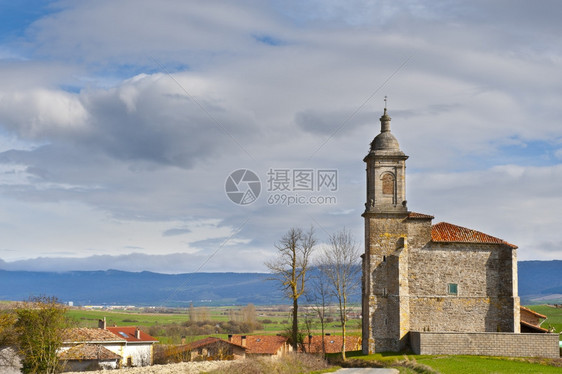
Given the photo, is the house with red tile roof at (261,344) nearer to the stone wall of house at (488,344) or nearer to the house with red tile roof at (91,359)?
the house with red tile roof at (91,359)

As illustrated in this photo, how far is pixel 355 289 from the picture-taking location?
54.6 m

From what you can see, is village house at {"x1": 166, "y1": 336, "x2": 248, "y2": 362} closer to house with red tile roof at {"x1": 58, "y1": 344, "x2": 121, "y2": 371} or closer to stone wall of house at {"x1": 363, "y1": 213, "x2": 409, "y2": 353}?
house with red tile roof at {"x1": 58, "y1": 344, "x2": 121, "y2": 371}

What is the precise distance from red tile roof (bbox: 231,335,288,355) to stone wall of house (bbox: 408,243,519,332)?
25.0 metres

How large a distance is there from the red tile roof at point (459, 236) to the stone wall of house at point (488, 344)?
299 inches

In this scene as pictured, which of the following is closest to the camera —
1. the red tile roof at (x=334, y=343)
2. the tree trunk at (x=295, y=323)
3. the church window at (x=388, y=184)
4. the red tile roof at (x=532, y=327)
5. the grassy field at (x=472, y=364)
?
the grassy field at (x=472, y=364)

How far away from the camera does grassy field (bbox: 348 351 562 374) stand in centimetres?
3491

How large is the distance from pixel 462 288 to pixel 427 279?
2807 millimetres

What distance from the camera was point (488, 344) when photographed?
44.9 metres

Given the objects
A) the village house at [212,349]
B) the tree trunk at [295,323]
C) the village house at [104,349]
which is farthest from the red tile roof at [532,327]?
the village house at [104,349]

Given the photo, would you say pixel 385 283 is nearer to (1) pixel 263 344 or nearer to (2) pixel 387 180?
(2) pixel 387 180

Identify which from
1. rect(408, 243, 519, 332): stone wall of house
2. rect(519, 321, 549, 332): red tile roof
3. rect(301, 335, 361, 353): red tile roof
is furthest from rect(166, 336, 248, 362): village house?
rect(519, 321, 549, 332): red tile roof

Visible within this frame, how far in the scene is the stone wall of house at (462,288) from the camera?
4859cm

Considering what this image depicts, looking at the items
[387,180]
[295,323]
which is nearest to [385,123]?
[387,180]

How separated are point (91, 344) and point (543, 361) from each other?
3840 centimetres
